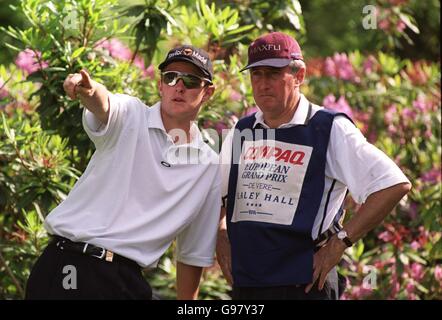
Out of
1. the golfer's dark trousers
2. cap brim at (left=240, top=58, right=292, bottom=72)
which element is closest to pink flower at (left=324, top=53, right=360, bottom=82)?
cap brim at (left=240, top=58, right=292, bottom=72)

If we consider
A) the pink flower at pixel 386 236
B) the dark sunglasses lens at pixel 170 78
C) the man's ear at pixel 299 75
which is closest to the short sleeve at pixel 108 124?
the dark sunglasses lens at pixel 170 78

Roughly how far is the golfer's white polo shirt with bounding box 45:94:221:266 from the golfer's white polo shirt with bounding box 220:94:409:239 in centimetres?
57

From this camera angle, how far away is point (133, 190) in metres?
3.84

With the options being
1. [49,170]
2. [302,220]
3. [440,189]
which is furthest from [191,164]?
[440,189]

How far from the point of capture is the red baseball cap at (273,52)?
4020 millimetres

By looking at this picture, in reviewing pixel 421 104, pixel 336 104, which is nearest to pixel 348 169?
pixel 336 104

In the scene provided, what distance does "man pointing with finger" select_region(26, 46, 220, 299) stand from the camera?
12.4 ft

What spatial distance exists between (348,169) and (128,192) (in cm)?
101

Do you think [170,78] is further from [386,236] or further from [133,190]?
[386,236]

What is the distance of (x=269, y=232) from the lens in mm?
3949

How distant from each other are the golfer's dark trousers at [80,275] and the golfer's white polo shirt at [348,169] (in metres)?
0.92

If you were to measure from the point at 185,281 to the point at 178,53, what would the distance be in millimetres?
1170

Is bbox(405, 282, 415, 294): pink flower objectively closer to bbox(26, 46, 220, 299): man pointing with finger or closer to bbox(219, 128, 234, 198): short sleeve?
bbox(219, 128, 234, 198): short sleeve

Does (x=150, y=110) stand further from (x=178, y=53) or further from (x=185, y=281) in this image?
(x=185, y=281)
